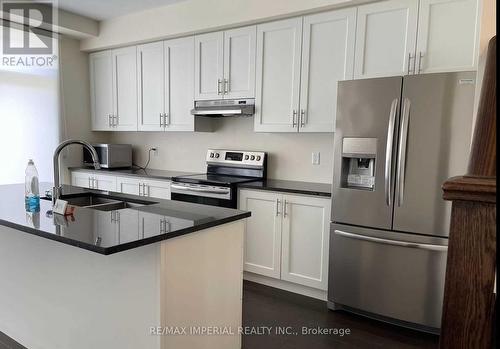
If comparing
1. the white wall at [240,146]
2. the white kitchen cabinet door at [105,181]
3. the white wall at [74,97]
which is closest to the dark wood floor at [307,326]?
the white wall at [240,146]

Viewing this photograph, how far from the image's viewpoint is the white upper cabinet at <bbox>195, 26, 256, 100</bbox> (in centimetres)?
340

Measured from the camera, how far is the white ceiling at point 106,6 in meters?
3.72

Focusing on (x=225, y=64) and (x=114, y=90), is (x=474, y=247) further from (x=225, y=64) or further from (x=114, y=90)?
(x=114, y=90)

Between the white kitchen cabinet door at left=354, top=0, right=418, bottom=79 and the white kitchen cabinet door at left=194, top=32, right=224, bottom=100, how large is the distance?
4.47 feet

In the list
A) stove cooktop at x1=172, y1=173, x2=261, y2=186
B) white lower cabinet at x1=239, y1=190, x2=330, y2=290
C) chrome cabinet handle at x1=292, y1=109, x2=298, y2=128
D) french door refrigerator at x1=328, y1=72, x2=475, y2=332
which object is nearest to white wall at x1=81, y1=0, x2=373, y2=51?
chrome cabinet handle at x1=292, y1=109, x2=298, y2=128

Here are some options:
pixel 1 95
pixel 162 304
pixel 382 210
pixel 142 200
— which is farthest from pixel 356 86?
pixel 1 95

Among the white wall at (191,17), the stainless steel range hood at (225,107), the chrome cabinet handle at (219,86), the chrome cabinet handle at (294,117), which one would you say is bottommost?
the chrome cabinet handle at (294,117)

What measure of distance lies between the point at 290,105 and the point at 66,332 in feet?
7.72

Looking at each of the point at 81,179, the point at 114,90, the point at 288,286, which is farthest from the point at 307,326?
the point at 114,90

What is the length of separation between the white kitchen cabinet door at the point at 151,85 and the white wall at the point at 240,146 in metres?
0.35

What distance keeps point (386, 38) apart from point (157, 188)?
2.56m

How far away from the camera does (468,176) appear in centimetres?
64

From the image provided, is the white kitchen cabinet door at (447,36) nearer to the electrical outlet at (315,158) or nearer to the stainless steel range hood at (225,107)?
the electrical outlet at (315,158)

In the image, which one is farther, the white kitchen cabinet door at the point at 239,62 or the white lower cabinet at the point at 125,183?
the white lower cabinet at the point at 125,183
